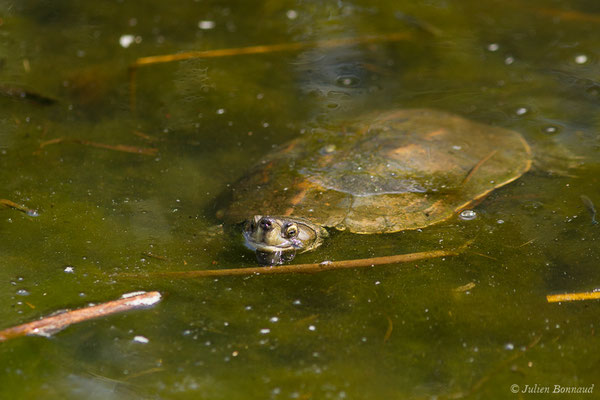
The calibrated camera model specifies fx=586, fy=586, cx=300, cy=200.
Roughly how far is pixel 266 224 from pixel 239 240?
0.24 m

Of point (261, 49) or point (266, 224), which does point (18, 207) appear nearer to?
point (266, 224)

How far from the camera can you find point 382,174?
3162 mm

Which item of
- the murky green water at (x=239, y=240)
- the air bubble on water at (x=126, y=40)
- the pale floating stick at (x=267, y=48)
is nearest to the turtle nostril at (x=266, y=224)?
the murky green water at (x=239, y=240)

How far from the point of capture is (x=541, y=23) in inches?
204

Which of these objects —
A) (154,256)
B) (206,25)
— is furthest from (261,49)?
(154,256)

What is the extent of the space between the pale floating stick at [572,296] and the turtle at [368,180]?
2.27ft

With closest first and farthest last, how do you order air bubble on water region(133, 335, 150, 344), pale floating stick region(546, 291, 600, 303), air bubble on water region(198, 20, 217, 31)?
1. air bubble on water region(133, 335, 150, 344)
2. pale floating stick region(546, 291, 600, 303)
3. air bubble on water region(198, 20, 217, 31)

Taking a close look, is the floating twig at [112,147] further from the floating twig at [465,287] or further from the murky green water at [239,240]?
the floating twig at [465,287]

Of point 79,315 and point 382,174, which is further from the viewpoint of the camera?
point 382,174

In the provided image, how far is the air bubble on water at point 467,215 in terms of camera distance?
2.98 metres

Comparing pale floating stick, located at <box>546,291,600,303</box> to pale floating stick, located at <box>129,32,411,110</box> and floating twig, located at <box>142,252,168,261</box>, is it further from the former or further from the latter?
pale floating stick, located at <box>129,32,411,110</box>

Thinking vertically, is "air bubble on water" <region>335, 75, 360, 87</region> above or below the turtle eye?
below

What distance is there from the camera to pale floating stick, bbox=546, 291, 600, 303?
2.40m

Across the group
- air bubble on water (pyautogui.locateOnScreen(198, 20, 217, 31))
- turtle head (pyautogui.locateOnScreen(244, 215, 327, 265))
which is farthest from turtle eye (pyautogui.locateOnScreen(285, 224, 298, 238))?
air bubble on water (pyautogui.locateOnScreen(198, 20, 217, 31))
